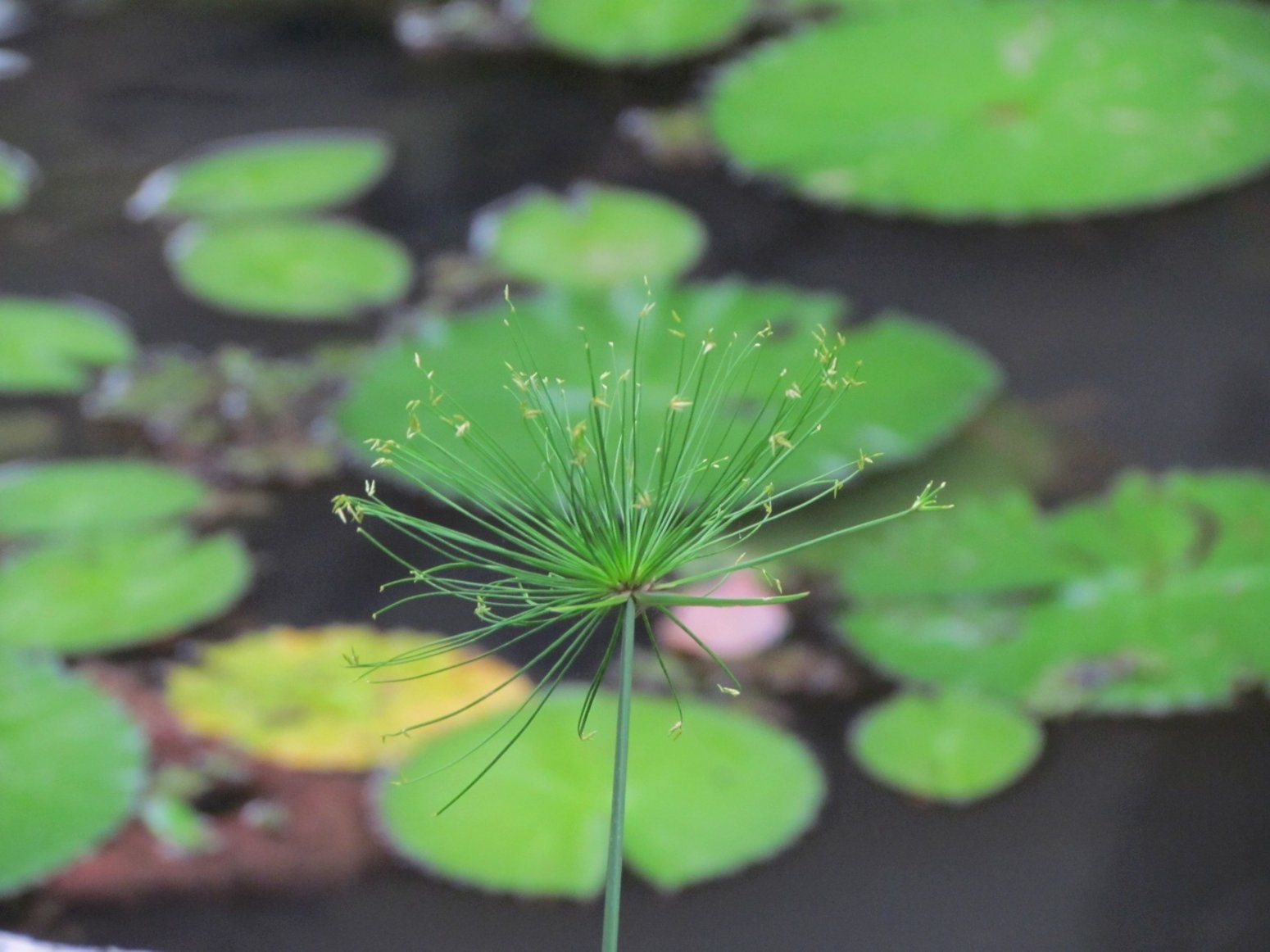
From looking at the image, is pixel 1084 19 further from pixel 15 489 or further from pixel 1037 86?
pixel 15 489

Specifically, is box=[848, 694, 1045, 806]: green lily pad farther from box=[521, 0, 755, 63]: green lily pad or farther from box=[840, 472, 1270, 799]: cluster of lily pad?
box=[521, 0, 755, 63]: green lily pad

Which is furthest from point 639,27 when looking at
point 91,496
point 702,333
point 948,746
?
point 948,746

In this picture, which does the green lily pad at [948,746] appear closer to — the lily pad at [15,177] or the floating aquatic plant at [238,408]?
the floating aquatic plant at [238,408]

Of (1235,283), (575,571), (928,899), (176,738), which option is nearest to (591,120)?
(1235,283)

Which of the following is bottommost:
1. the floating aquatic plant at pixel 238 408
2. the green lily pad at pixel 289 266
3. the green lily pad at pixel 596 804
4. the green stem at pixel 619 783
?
the green lily pad at pixel 596 804

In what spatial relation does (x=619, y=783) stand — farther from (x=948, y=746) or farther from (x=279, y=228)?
(x=279, y=228)

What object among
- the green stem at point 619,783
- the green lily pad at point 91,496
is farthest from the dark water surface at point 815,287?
the green stem at point 619,783
